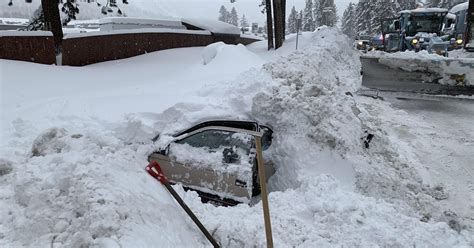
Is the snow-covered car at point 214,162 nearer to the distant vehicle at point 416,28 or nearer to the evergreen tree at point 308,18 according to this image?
the distant vehicle at point 416,28

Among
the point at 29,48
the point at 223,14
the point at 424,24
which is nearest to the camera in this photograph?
the point at 29,48

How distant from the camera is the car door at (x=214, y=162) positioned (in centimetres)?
459

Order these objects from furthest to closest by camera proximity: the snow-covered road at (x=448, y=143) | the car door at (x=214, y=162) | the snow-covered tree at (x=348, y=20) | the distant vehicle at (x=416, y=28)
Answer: the snow-covered tree at (x=348, y=20), the distant vehicle at (x=416, y=28), the snow-covered road at (x=448, y=143), the car door at (x=214, y=162)

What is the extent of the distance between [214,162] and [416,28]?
18074 mm

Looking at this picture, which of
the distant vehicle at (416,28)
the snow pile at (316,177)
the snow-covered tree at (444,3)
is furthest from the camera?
the snow-covered tree at (444,3)

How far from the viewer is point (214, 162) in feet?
15.5

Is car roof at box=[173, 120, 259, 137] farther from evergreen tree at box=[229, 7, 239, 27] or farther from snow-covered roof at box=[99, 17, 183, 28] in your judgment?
evergreen tree at box=[229, 7, 239, 27]

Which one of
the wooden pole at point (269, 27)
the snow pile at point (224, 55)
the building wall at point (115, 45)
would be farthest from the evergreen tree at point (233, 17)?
the snow pile at point (224, 55)

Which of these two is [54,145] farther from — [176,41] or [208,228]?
[176,41]

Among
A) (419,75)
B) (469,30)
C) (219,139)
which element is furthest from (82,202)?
(469,30)

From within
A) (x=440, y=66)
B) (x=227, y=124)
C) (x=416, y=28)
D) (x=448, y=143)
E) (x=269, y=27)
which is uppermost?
(x=269, y=27)

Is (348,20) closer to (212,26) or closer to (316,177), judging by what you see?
(212,26)

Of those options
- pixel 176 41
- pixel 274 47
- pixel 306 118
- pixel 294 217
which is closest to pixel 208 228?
pixel 294 217

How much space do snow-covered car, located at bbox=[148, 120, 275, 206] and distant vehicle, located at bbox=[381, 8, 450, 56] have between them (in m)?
16.2
